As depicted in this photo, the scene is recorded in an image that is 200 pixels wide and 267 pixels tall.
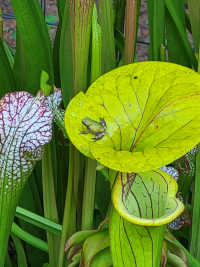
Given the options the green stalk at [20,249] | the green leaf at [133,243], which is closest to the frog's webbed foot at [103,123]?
the green leaf at [133,243]

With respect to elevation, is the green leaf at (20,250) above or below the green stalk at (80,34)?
below

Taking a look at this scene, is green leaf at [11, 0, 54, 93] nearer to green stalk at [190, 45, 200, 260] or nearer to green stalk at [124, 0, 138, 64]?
green stalk at [124, 0, 138, 64]

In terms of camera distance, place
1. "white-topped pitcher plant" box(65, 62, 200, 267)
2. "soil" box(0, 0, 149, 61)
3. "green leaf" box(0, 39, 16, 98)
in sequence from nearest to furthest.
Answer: "white-topped pitcher plant" box(65, 62, 200, 267)
"green leaf" box(0, 39, 16, 98)
"soil" box(0, 0, 149, 61)

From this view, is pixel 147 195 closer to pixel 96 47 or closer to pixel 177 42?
pixel 96 47

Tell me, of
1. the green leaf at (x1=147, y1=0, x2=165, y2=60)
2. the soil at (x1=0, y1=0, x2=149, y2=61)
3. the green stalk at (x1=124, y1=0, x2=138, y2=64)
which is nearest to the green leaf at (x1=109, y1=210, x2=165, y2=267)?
the green stalk at (x1=124, y1=0, x2=138, y2=64)

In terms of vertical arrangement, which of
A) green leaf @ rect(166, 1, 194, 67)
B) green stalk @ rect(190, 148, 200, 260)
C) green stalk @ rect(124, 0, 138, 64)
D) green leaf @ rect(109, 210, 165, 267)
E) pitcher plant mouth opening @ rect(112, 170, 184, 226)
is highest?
green stalk @ rect(124, 0, 138, 64)

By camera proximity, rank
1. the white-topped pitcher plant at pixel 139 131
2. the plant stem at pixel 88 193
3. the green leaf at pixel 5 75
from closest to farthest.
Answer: the white-topped pitcher plant at pixel 139 131, the plant stem at pixel 88 193, the green leaf at pixel 5 75

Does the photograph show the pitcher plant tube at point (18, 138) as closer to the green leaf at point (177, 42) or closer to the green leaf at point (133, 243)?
the green leaf at point (133, 243)

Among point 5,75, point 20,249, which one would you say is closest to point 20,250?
point 20,249
